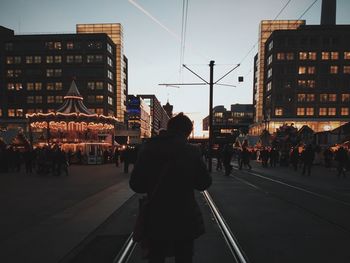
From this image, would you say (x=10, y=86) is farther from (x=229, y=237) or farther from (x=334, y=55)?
(x=229, y=237)

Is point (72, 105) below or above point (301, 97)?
below

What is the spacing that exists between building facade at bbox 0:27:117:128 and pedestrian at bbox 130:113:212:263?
73452mm

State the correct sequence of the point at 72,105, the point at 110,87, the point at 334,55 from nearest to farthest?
the point at 72,105
the point at 334,55
the point at 110,87

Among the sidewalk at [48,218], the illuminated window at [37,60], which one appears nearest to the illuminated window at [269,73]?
the illuminated window at [37,60]

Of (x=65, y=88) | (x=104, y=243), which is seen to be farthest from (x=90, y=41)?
(x=104, y=243)

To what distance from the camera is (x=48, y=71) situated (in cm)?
7381

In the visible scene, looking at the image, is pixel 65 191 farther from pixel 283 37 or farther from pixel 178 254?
pixel 283 37

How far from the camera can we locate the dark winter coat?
89.0 inches

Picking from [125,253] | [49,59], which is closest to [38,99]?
[49,59]

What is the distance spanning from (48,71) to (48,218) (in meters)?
74.9

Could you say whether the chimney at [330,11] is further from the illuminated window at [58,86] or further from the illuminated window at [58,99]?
the illuminated window at [58,99]

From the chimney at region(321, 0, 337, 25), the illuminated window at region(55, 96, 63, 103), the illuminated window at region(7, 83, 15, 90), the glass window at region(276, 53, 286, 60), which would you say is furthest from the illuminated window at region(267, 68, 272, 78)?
the illuminated window at region(7, 83, 15, 90)

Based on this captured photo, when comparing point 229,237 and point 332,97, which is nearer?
point 229,237

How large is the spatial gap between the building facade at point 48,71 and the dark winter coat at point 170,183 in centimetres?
7345
